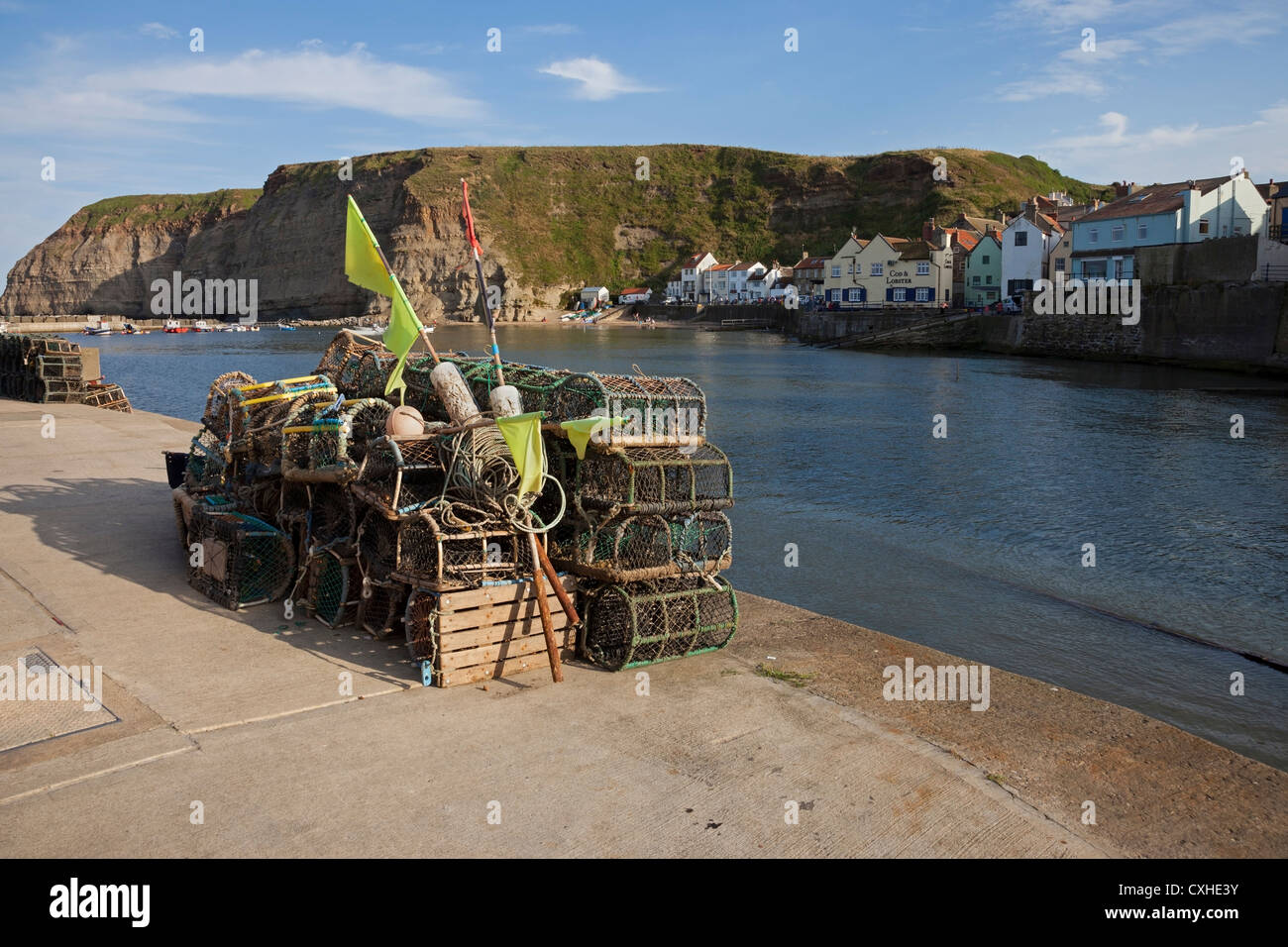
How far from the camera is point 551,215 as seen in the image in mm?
126250

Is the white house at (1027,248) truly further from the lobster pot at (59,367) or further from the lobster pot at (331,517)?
the lobster pot at (331,517)

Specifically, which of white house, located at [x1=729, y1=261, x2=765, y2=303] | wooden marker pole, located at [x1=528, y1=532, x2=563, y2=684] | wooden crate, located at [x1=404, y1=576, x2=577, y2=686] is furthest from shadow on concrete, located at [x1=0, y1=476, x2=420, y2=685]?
white house, located at [x1=729, y1=261, x2=765, y2=303]

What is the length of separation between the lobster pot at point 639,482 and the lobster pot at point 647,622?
1.93 feet

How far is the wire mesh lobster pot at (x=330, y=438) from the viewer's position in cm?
789

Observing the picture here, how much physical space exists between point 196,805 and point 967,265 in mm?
72878

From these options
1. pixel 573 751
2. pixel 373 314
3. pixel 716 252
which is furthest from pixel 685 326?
pixel 573 751

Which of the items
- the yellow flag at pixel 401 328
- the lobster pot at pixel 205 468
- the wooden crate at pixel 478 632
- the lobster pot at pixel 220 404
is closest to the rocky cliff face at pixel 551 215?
the lobster pot at pixel 220 404

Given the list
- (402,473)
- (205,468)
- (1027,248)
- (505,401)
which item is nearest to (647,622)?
(505,401)

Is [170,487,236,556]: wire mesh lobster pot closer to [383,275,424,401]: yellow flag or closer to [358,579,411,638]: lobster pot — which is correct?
[358,579,411,638]: lobster pot

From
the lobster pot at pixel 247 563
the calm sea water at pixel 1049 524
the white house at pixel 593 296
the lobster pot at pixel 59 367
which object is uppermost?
the white house at pixel 593 296

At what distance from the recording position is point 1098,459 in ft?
74.1

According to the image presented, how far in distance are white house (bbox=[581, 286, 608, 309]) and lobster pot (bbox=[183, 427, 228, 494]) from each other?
106554mm

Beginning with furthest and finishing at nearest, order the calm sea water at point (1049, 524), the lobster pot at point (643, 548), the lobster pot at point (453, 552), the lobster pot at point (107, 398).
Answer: the lobster pot at point (107, 398)
the calm sea water at point (1049, 524)
the lobster pot at point (643, 548)
the lobster pot at point (453, 552)

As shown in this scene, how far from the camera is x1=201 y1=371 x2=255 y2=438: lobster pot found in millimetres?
10117
